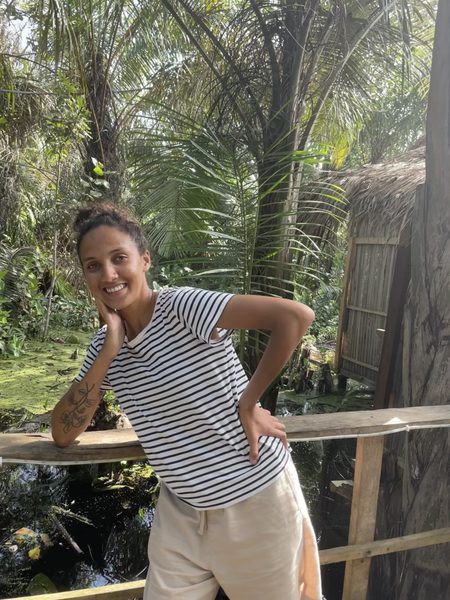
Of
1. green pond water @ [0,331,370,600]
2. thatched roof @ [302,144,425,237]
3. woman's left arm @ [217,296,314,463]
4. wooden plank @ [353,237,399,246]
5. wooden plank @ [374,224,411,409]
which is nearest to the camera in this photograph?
woman's left arm @ [217,296,314,463]

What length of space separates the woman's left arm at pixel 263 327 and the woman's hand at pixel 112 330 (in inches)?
9.9

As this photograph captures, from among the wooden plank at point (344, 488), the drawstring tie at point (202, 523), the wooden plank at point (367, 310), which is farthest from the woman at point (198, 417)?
the wooden plank at point (367, 310)

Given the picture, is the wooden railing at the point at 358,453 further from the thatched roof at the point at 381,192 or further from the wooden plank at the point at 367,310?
the wooden plank at the point at 367,310

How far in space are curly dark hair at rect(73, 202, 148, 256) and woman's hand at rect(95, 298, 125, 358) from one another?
0.17 metres

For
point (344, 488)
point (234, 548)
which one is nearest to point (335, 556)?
point (234, 548)

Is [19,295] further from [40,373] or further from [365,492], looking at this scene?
[365,492]

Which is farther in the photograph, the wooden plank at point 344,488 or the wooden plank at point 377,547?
the wooden plank at point 344,488

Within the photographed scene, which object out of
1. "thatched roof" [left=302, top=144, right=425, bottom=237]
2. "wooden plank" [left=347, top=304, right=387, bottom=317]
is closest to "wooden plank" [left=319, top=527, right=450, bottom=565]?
"thatched roof" [left=302, top=144, right=425, bottom=237]

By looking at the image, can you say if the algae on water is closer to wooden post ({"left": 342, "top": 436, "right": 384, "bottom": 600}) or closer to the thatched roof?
the thatched roof

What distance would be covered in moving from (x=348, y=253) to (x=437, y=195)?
14.6 ft

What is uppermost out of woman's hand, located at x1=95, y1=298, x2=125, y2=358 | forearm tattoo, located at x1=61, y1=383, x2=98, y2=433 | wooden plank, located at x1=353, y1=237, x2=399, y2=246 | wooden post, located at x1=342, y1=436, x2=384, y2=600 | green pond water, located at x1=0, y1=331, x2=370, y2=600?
wooden plank, located at x1=353, y1=237, x2=399, y2=246

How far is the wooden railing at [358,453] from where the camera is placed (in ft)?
4.45

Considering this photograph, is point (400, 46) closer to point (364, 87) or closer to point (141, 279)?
point (364, 87)

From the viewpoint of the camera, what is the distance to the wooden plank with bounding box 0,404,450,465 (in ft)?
4.40
